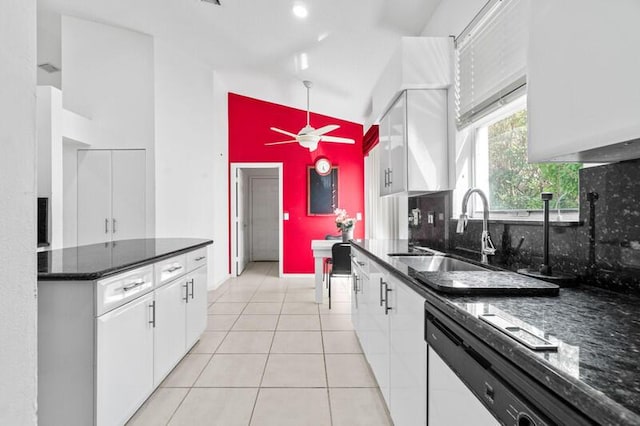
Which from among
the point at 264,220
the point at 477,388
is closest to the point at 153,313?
the point at 477,388

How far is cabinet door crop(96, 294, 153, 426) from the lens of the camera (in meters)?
1.55

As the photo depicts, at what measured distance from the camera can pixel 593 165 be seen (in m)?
1.27

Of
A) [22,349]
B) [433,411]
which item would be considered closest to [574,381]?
[433,411]

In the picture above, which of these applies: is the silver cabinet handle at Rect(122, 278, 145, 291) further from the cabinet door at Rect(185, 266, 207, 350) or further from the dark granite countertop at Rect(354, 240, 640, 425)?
the dark granite countertop at Rect(354, 240, 640, 425)

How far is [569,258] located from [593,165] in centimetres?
37

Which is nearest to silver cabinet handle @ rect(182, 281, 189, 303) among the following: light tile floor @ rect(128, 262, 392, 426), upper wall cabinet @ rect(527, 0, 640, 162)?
light tile floor @ rect(128, 262, 392, 426)

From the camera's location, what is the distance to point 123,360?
1708 millimetres

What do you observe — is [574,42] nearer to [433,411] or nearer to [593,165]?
[593,165]

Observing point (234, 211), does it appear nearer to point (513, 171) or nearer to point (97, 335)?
point (97, 335)

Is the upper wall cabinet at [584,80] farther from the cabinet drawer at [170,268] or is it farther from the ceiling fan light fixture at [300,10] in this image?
the ceiling fan light fixture at [300,10]

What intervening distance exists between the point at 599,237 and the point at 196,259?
2.65 m

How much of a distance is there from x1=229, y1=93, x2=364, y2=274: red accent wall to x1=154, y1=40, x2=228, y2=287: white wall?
0.65 metres

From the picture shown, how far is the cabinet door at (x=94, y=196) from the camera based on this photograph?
13.2ft

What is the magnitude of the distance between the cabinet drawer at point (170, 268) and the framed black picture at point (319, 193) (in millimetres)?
3663
